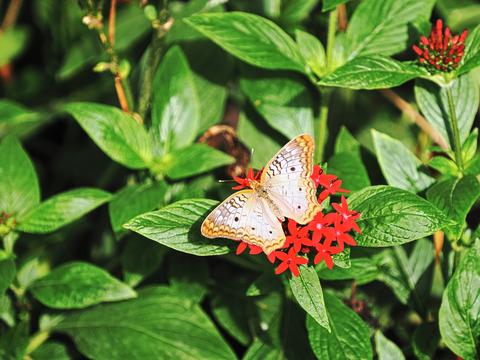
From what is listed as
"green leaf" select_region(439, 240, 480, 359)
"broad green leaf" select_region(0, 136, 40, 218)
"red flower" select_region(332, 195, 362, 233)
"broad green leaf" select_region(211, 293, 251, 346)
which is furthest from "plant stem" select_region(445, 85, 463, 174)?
"broad green leaf" select_region(0, 136, 40, 218)

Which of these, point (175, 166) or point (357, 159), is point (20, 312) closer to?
point (175, 166)

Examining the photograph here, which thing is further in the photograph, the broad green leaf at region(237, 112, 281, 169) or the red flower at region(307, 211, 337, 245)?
the broad green leaf at region(237, 112, 281, 169)

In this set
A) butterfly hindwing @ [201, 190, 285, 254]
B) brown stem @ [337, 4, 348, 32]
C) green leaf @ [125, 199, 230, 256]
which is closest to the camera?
butterfly hindwing @ [201, 190, 285, 254]

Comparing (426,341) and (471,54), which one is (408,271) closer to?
(426,341)

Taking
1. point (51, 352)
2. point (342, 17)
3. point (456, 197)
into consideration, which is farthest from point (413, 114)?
point (51, 352)

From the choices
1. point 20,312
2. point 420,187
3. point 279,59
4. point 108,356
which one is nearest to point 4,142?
point 20,312

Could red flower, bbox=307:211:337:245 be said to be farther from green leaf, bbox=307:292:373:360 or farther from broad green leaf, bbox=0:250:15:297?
broad green leaf, bbox=0:250:15:297

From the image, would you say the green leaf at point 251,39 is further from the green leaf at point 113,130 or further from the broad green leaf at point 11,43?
the broad green leaf at point 11,43
